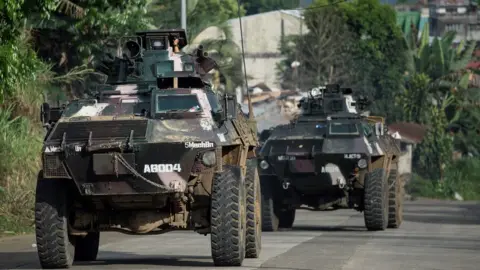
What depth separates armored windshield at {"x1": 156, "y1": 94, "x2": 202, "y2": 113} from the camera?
1598 centimetres

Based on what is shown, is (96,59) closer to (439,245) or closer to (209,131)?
(439,245)

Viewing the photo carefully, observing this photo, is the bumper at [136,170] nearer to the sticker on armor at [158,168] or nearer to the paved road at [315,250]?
the sticker on armor at [158,168]

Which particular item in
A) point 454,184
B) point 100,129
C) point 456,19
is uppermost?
point 100,129

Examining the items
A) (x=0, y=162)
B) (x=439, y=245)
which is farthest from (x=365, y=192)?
(x=0, y=162)

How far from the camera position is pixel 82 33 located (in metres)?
30.3

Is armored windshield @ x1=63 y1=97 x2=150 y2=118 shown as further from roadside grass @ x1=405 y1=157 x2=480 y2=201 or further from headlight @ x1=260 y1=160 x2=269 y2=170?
roadside grass @ x1=405 y1=157 x2=480 y2=201

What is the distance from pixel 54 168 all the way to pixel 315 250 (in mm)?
5224

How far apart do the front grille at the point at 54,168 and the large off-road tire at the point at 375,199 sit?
35.1 feet

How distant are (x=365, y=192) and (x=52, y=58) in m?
10.9

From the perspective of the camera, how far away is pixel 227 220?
15.4 meters

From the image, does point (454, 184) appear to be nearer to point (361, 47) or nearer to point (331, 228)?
point (361, 47)

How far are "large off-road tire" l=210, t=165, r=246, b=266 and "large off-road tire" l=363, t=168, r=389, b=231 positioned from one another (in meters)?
9.65

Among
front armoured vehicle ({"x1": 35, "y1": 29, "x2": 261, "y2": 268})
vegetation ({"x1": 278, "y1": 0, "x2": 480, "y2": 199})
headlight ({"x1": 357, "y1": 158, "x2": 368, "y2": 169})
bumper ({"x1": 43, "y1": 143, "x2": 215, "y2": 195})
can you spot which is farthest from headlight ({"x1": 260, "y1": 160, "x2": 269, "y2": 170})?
vegetation ({"x1": 278, "y1": 0, "x2": 480, "y2": 199})

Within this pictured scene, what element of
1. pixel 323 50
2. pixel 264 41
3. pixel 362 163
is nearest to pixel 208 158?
pixel 362 163
